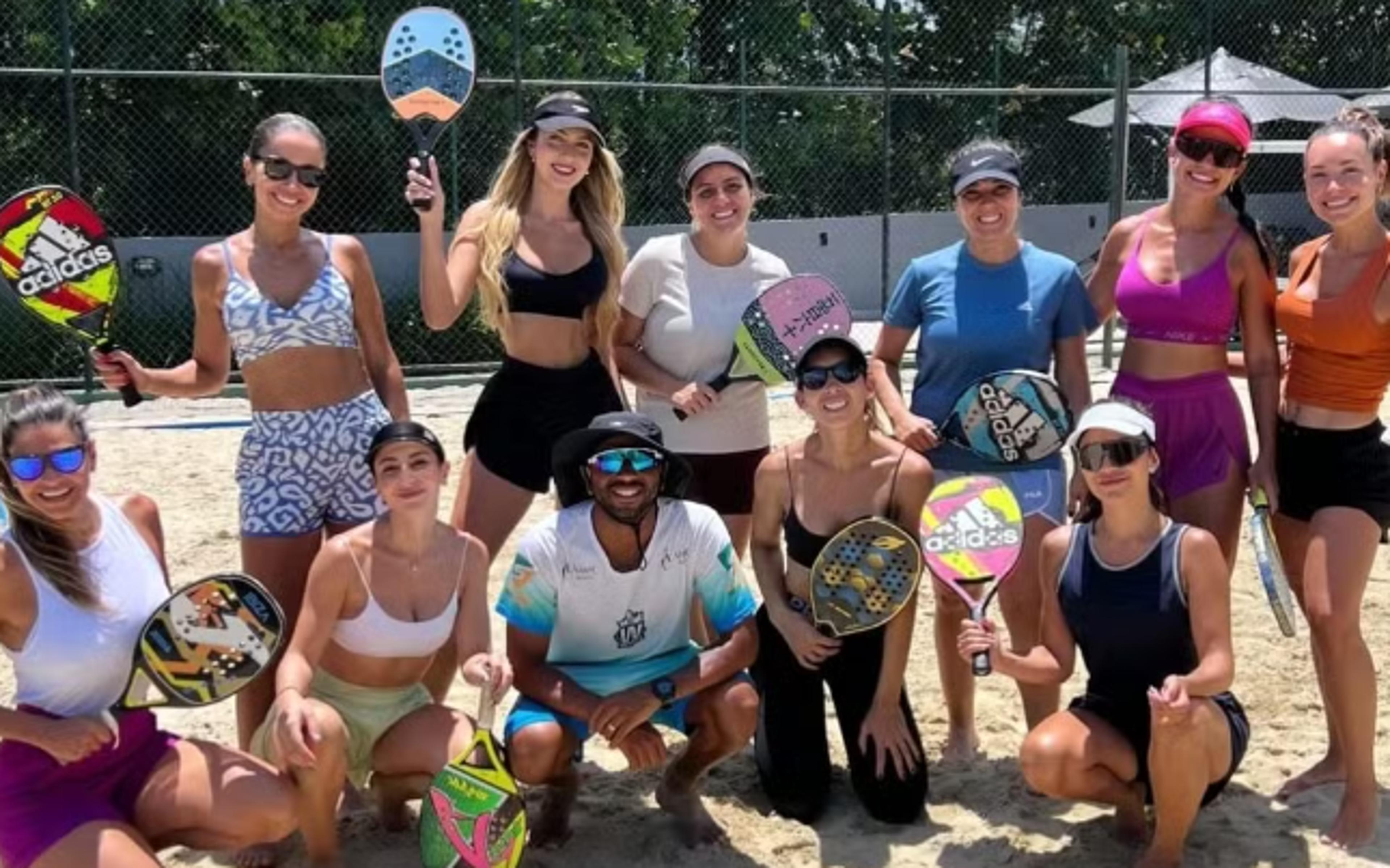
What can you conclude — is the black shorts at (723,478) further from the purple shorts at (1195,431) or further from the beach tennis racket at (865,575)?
the purple shorts at (1195,431)

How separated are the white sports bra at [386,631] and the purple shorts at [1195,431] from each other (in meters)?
1.92

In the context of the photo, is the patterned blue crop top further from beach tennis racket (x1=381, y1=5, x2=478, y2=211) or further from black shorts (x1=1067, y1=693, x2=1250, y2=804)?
black shorts (x1=1067, y1=693, x2=1250, y2=804)

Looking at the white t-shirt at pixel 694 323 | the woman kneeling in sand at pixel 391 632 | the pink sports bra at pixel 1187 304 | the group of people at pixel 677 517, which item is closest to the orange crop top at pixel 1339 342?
the group of people at pixel 677 517

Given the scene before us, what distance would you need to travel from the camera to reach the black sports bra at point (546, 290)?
4.24 metres

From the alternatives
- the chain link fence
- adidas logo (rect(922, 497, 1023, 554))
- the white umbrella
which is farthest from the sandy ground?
the white umbrella

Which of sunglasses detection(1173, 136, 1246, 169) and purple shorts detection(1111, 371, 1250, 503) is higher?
sunglasses detection(1173, 136, 1246, 169)

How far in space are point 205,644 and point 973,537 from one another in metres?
1.87

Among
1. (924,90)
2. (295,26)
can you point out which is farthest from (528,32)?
(924,90)

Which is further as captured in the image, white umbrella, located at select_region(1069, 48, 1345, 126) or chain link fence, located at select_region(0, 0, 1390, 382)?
white umbrella, located at select_region(1069, 48, 1345, 126)

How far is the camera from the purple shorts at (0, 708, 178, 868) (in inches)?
126

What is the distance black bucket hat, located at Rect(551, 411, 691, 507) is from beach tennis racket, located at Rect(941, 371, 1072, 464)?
775 mm

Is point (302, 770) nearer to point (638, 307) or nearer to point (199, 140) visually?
point (638, 307)

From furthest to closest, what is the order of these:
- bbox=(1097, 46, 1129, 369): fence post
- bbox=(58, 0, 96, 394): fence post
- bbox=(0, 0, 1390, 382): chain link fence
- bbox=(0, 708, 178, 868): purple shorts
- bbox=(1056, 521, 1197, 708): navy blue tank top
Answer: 1. bbox=(0, 0, 1390, 382): chain link fence
2. bbox=(1097, 46, 1129, 369): fence post
3. bbox=(58, 0, 96, 394): fence post
4. bbox=(1056, 521, 1197, 708): navy blue tank top
5. bbox=(0, 708, 178, 868): purple shorts

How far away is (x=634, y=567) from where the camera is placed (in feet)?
12.5
